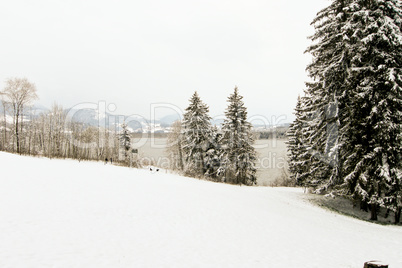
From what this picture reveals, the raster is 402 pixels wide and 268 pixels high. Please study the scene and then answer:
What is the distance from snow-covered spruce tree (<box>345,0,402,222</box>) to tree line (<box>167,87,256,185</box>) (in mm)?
14778

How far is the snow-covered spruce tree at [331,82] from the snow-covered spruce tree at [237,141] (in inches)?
469

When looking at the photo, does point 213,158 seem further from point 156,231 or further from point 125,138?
point 125,138

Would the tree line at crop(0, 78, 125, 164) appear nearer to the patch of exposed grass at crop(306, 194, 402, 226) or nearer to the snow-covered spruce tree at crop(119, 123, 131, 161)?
the snow-covered spruce tree at crop(119, 123, 131, 161)

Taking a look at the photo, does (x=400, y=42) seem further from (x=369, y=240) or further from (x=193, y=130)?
(x=193, y=130)

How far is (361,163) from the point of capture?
1291 centimetres

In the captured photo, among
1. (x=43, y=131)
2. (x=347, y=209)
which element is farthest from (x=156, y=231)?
(x=43, y=131)

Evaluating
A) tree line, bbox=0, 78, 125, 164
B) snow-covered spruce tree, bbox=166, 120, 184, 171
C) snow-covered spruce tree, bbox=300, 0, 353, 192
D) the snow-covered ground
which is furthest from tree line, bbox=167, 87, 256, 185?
the snow-covered ground

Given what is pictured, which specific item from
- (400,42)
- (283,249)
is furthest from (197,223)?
(400,42)

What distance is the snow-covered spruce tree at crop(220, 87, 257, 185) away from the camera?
27391mm

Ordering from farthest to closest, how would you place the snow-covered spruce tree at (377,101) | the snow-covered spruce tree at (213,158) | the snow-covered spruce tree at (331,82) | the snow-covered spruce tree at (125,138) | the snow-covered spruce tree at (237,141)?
the snow-covered spruce tree at (125,138) < the snow-covered spruce tree at (213,158) < the snow-covered spruce tree at (237,141) < the snow-covered spruce tree at (331,82) < the snow-covered spruce tree at (377,101)

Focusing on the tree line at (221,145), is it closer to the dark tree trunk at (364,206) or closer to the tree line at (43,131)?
the tree line at (43,131)

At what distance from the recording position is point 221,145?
31.1m

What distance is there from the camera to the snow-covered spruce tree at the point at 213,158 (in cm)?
2988

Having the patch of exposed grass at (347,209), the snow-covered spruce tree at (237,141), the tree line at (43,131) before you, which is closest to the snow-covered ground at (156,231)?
the patch of exposed grass at (347,209)
